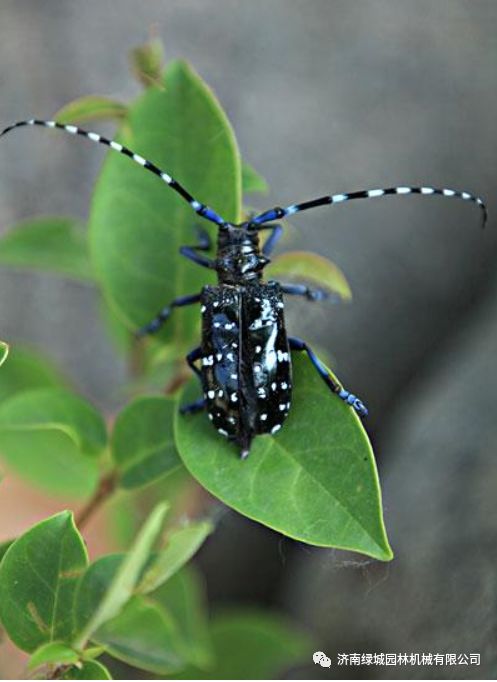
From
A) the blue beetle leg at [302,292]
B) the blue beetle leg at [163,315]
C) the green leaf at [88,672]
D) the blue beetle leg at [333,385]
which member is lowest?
the green leaf at [88,672]

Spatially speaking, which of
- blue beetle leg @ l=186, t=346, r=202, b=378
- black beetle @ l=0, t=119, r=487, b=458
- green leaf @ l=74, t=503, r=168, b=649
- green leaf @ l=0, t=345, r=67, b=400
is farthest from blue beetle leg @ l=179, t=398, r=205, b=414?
green leaf @ l=0, t=345, r=67, b=400

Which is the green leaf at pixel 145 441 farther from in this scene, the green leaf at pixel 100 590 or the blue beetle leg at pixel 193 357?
the green leaf at pixel 100 590

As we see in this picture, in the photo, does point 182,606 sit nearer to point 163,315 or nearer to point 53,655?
point 163,315

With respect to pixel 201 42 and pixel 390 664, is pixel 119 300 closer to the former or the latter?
pixel 390 664

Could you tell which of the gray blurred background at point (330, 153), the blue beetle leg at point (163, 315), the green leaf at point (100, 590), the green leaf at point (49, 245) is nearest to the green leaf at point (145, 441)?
the blue beetle leg at point (163, 315)

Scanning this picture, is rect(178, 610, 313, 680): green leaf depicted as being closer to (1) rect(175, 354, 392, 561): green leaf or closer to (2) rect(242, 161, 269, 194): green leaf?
(1) rect(175, 354, 392, 561): green leaf
